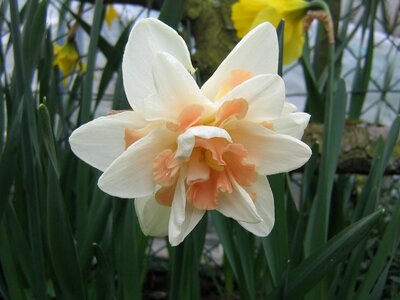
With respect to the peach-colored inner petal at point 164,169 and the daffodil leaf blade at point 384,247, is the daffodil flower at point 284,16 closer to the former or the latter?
the daffodil leaf blade at point 384,247

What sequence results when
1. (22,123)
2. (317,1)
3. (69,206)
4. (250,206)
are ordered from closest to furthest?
(250,206) < (22,123) < (317,1) < (69,206)

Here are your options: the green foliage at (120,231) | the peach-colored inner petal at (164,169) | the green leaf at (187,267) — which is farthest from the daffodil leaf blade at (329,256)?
the peach-colored inner petal at (164,169)

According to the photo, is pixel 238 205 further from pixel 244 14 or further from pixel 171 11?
pixel 244 14

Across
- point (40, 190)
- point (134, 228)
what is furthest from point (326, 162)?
point (40, 190)

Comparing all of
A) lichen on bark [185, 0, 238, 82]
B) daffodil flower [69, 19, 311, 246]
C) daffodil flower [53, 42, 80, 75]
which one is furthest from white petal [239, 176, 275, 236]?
daffodil flower [53, 42, 80, 75]

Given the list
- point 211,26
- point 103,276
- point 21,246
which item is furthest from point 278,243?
point 211,26

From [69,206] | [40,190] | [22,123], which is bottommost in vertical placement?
[69,206]

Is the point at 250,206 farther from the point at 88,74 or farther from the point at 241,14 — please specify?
the point at 241,14
